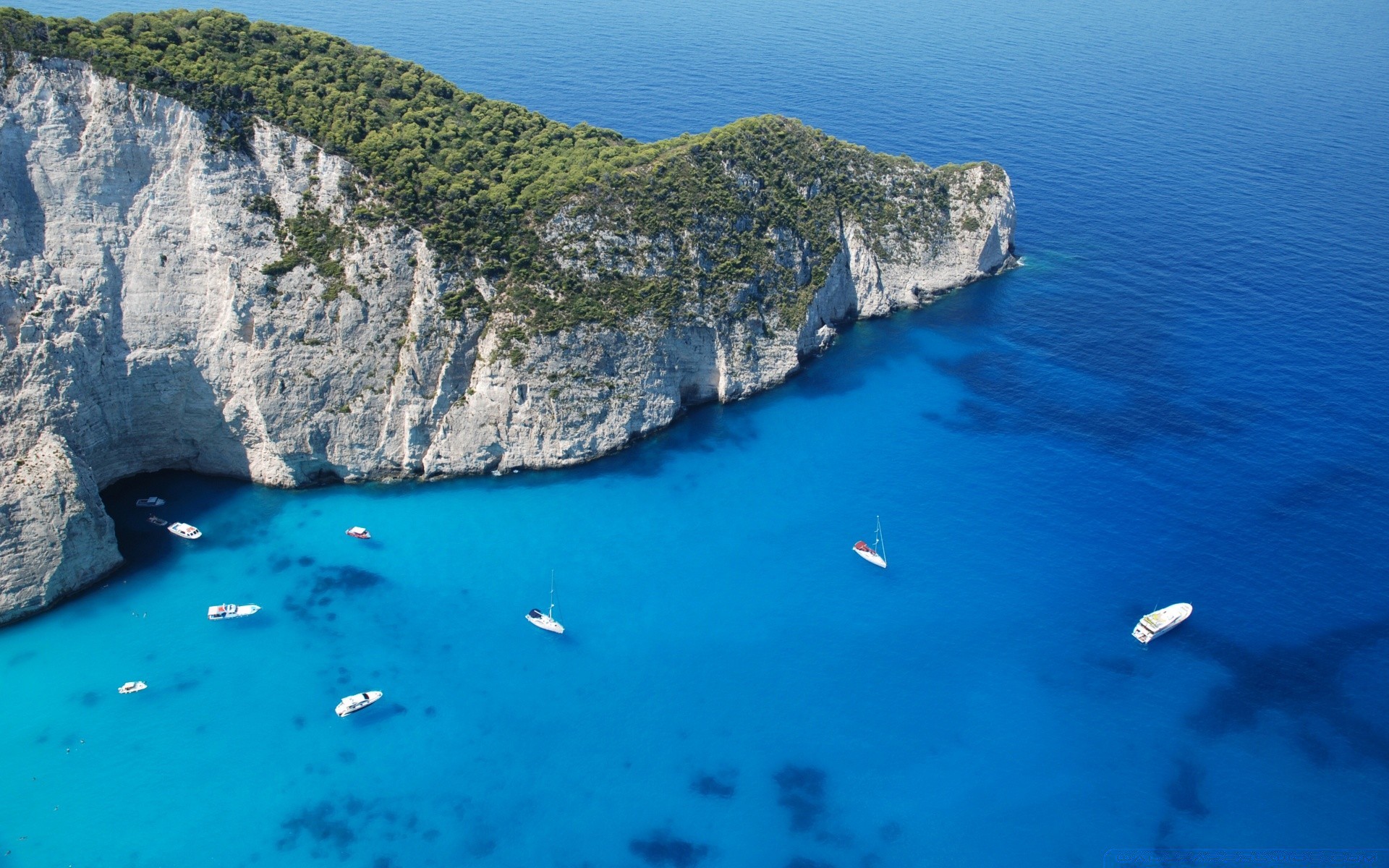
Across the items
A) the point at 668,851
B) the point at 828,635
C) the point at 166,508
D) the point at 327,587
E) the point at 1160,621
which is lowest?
the point at 668,851

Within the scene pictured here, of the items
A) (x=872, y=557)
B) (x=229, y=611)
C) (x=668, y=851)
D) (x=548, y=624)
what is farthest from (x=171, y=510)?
(x=872, y=557)

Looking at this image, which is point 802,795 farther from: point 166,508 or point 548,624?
point 166,508

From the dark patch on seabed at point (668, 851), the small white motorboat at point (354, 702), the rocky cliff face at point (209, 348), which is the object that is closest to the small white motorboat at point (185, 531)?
the rocky cliff face at point (209, 348)

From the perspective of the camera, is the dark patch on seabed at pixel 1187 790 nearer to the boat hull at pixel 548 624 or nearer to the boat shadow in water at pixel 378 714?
the boat hull at pixel 548 624

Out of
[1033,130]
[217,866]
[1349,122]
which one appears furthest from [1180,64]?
[217,866]

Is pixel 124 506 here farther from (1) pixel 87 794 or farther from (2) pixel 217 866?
(2) pixel 217 866

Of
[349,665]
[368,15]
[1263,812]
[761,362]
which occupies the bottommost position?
[1263,812]
